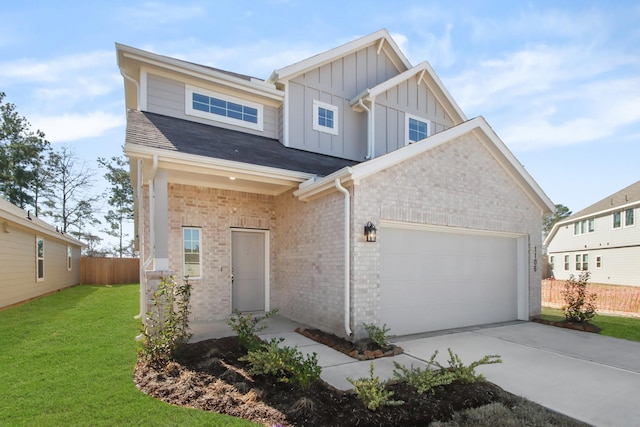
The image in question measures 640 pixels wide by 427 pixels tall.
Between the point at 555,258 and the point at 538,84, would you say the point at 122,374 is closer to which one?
the point at 538,84

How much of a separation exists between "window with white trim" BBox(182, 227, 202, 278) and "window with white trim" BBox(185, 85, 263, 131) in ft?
9.79

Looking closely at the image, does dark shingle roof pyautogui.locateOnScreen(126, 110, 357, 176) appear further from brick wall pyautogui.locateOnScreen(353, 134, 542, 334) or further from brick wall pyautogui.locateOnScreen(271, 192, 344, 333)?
brick wall pyautogui.locateOnScreen(353, 134, 542, 334)

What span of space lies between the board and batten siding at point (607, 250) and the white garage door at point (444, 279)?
59.1 feet

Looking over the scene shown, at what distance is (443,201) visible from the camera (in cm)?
745

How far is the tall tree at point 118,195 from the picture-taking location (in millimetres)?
29859

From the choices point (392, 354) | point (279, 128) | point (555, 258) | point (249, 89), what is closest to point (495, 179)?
point (392, 354)

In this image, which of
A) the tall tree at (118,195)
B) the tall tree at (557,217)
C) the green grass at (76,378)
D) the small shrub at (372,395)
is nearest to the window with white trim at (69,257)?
the green grass at (76,378)

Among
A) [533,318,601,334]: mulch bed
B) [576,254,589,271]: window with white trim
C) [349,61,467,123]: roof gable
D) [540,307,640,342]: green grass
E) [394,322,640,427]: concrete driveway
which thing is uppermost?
[349,61,467,123]: roof gable

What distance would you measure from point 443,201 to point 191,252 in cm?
596

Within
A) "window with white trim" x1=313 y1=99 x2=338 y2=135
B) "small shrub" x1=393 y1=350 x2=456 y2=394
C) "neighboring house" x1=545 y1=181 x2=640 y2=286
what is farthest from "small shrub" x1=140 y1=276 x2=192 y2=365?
"neighboring house" x1=545 y1=181 x2=640 y2=286

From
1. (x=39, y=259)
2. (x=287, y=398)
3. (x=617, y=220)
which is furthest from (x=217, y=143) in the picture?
(x=617, y=220)

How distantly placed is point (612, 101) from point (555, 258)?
22399 mm

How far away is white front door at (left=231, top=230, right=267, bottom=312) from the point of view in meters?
8.55

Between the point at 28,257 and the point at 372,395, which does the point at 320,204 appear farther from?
the point at 28,257
